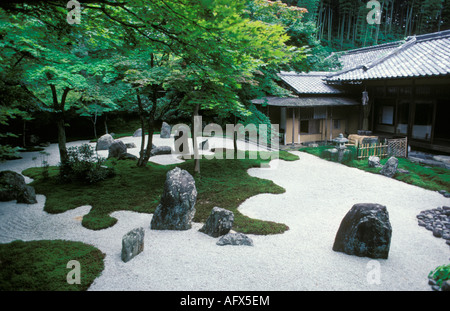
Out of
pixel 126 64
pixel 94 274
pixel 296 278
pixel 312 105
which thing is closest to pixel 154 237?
pixel 94 274

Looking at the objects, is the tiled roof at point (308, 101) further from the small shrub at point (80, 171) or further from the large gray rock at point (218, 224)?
the large gray rock at point (218, 224)

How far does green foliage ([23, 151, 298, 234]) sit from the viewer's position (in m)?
7.93

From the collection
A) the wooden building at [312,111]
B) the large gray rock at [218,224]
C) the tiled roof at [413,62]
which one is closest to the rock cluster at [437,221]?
the large gray rock at [218,224]

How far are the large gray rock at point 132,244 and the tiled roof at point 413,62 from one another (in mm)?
14100

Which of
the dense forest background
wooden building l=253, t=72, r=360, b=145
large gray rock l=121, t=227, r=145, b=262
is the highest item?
the dense forest background

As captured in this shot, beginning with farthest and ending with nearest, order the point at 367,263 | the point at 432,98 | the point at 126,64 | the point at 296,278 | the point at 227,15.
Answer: the point at 432,98 → the point at 126,64 → the point at 367,263 → the point at 296,278 → the point at 227,15

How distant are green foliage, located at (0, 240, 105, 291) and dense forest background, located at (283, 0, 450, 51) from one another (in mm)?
39970

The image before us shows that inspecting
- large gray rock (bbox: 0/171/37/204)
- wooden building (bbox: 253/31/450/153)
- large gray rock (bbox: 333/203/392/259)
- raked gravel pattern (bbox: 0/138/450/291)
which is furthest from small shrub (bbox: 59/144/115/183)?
large gray rock (bbox: 333/203/392/259)

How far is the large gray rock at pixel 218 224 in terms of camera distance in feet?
23.1

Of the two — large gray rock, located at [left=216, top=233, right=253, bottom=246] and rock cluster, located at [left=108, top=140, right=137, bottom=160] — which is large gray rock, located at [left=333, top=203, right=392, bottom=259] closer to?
large gray rock, located at [left=216, top=233, right=253, bottom=246]

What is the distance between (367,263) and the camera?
580 centimetres

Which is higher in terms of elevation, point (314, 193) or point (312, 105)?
point (312, 105)

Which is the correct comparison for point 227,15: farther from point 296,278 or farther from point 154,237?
point 154,237
